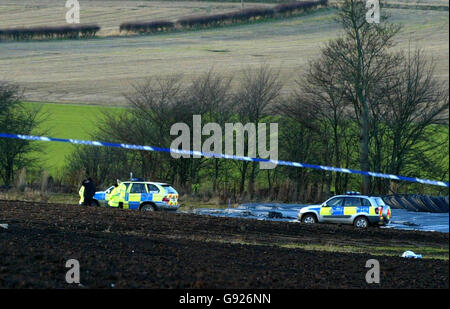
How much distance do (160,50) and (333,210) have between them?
52.5 meters

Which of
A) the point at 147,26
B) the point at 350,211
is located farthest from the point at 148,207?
the point at 147,26

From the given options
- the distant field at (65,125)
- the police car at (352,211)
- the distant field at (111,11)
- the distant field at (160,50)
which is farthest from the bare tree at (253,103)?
the police car at (352,211)

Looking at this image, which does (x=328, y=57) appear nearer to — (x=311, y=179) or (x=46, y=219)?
(x=311, y=179)

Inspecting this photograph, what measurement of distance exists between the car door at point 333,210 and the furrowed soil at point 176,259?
624 cm

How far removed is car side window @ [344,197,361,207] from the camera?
28.2 m

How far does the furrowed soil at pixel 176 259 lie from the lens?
11.5 meters

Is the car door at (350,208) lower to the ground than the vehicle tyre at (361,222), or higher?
higher

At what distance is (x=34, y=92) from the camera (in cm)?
6375

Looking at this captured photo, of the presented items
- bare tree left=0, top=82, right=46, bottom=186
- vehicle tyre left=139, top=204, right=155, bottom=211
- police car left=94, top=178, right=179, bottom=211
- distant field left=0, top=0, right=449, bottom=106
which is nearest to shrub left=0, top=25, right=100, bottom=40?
distant field left=0, top=0, right=449, bottom=106

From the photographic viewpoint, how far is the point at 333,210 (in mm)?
28719

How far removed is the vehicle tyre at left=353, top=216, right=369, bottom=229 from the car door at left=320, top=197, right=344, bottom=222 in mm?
544

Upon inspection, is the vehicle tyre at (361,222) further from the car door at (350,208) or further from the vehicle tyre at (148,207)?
the vehicle tyre at (148,207)

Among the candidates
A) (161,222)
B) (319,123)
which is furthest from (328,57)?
(161,222)

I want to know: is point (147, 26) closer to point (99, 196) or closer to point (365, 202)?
point (99, 196)
